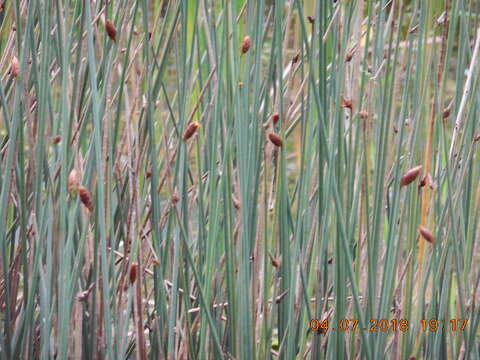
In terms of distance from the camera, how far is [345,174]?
981mm

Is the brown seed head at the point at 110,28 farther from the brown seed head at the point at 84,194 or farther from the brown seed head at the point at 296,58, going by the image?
the brown seed head at the point at 296,58

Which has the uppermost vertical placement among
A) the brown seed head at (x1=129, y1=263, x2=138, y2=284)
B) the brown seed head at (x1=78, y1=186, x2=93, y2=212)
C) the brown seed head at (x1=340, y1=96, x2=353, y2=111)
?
the brown seed head at (x1=340, y1=96, x2=353, y2=111)

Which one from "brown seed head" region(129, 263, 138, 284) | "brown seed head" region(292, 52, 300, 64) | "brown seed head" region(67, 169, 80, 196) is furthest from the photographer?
"brown seed head" region(292, 52, 300, 64)

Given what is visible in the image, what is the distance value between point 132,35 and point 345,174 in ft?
1.09

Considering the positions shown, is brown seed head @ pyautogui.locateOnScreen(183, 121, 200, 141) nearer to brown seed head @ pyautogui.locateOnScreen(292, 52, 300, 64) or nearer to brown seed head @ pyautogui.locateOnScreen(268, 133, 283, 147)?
brown seed head @ pyautogui.locateOnScreen(268, 133, 283, 147)

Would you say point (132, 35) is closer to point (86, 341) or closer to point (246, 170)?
point (246, 170)

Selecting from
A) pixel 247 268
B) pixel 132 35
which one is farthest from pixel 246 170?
pixel 132 35

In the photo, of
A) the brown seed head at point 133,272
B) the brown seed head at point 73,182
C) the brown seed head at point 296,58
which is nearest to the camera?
the brown seed head at point 73,182

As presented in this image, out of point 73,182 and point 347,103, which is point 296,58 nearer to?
point 347,103
